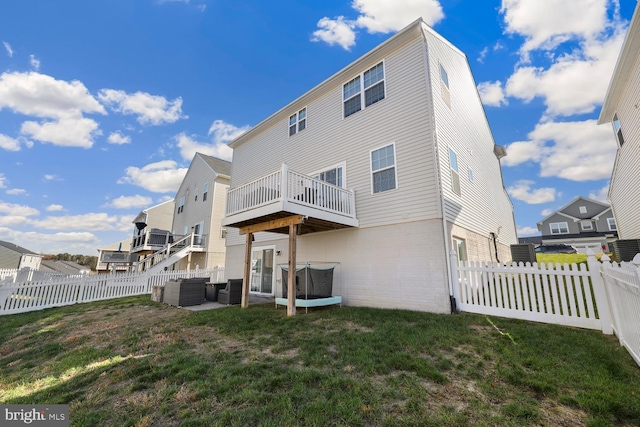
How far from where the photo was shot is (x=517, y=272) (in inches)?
219

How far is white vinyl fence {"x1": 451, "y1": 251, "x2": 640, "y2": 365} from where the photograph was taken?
340 centimetres

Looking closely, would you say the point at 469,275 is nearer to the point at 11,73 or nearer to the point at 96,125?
the point at 11,73

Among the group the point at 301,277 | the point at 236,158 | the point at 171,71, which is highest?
the point at 171,71

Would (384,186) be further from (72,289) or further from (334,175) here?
(72,289)

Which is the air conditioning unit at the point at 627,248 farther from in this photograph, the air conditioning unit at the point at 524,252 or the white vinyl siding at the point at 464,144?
the white vinyl siding at the point at 464,144

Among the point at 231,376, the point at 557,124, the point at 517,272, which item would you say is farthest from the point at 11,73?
the point at 557,124

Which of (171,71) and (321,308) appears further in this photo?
(171,71)

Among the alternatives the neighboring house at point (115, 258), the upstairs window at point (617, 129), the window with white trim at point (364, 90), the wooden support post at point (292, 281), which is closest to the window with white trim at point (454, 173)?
the window with white trim at point (364, 90)

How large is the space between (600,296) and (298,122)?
34.7 feet

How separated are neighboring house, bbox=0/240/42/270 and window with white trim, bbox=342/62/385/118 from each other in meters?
38.5

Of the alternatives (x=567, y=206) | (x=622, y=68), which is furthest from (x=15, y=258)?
(x=567, y=206)

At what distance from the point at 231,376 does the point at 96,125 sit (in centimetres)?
1771

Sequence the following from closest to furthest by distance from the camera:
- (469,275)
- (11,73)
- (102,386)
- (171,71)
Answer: (102,386), (469,275), (11,73), (171,71)

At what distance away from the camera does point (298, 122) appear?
11.3m
